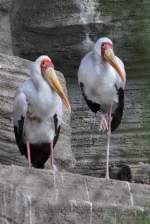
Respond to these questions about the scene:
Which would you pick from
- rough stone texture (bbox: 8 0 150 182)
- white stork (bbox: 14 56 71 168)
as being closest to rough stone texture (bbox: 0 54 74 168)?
→ rough stone texture (bbox: 8 0 150 182)

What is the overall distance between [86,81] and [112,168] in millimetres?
957

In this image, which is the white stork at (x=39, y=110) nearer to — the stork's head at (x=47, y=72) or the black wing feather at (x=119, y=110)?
the stork's head at (x=47, y=72)

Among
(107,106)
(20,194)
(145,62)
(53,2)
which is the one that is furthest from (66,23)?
(145,62)

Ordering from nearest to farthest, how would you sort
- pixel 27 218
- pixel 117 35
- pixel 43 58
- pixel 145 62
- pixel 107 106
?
pixel 145 62, pixel 27 218, pixel 43 58, pixel 107 106, pixel 117 35

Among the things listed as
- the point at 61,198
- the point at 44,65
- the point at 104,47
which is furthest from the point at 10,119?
the point at 61,198

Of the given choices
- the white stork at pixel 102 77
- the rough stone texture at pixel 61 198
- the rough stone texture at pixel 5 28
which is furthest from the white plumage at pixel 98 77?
the rough stone texture at pixel 5 28

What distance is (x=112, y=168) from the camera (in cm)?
469

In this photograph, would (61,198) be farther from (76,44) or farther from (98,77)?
(76,44)

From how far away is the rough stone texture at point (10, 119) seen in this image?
183 inches

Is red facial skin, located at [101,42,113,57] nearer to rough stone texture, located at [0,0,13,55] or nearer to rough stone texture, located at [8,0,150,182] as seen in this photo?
rough stone texture, located at [8,0,150,182]

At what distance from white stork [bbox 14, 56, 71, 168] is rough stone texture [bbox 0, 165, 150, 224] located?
72 centimetres

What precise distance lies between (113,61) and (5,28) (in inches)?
67.1

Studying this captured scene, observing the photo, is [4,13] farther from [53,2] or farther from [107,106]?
[107,106]

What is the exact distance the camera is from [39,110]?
3.78m
